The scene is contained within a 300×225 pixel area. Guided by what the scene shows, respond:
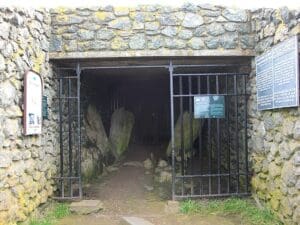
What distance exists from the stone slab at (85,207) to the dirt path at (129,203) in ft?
0.28

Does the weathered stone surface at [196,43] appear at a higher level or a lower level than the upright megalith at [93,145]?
higher

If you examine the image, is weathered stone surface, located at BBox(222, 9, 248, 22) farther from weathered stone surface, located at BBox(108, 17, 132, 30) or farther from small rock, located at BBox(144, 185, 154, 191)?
small rock, located at BBox(144, 185, 154, 191)

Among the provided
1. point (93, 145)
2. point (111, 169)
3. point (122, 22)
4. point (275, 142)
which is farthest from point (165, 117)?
point (275, 142)

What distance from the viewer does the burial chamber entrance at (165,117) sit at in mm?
5785

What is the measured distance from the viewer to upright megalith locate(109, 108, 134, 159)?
29.8 ft

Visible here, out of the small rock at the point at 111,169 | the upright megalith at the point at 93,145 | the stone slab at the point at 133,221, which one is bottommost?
the stone slab at the point at 133,221

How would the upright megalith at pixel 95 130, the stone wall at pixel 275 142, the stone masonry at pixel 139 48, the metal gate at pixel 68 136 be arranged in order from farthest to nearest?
→ the upright megalith at pixel 95 130
the metal gate at pixel 68 136
the stone masonry at pixel 139 48
the stone wall at pixel 275 142

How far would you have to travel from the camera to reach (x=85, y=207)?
5469mm

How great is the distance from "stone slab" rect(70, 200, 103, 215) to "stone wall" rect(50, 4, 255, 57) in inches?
84.3

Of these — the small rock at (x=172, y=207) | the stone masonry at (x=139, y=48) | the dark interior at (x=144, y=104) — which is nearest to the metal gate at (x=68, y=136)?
the stone masonry at (x=139, y=48)

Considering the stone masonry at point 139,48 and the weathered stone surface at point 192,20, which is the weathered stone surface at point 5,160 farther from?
the weathered stone surface at point 192,20

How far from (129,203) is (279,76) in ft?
9.78

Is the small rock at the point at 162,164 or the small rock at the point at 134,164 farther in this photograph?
the small rock at the point at 134,164

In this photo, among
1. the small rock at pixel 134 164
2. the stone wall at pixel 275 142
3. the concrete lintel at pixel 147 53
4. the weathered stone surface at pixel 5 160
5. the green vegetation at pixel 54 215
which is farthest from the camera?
the small rock at pixel 134 164
